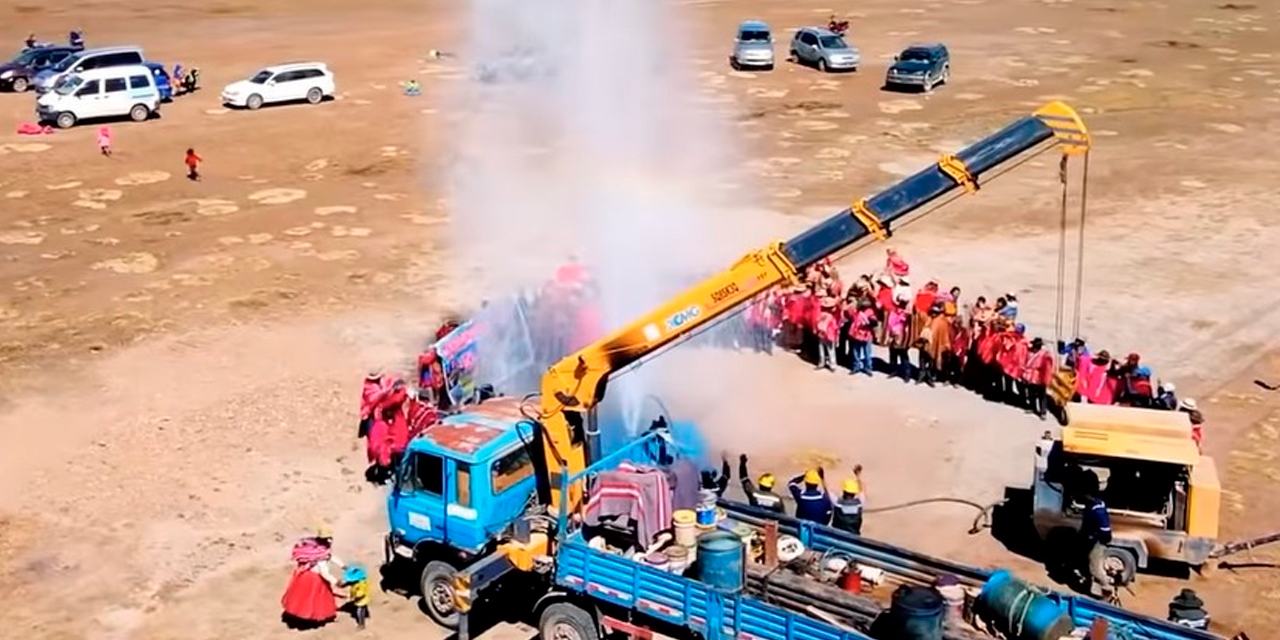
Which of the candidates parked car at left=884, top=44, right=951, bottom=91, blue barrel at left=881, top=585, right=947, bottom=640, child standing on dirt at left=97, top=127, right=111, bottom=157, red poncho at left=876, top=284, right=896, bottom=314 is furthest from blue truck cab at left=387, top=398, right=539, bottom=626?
parked car at left=884, top=44, right=951, bottom=91

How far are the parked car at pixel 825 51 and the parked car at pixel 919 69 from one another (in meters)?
2.64

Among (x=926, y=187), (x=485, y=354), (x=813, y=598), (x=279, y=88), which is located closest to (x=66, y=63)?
(x=279, y=88)

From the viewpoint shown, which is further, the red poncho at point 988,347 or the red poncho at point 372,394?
the red poncho at point 988,347

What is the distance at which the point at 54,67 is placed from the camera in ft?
147

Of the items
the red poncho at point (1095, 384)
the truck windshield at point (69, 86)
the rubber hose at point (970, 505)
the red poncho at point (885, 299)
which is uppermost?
the truck windshield at point (69, 86)

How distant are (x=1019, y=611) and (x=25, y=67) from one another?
41.5 meters

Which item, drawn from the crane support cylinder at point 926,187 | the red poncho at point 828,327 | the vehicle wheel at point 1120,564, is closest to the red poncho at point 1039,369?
the red poncho at point 828,327

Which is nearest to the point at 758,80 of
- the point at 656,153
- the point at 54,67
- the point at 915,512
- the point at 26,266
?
the point at 656,153

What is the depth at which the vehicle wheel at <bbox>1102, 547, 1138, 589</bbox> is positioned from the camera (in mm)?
14867

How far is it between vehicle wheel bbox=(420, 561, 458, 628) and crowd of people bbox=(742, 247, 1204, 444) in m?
6.67

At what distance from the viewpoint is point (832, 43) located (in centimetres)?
4750

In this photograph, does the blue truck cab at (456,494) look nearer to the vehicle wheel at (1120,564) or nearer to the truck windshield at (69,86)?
the vehicle wheel at (1120,564)

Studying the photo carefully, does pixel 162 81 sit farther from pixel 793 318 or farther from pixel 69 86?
Result: pixel 793 318

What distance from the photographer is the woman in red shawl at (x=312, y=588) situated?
→ 14.5 meters
